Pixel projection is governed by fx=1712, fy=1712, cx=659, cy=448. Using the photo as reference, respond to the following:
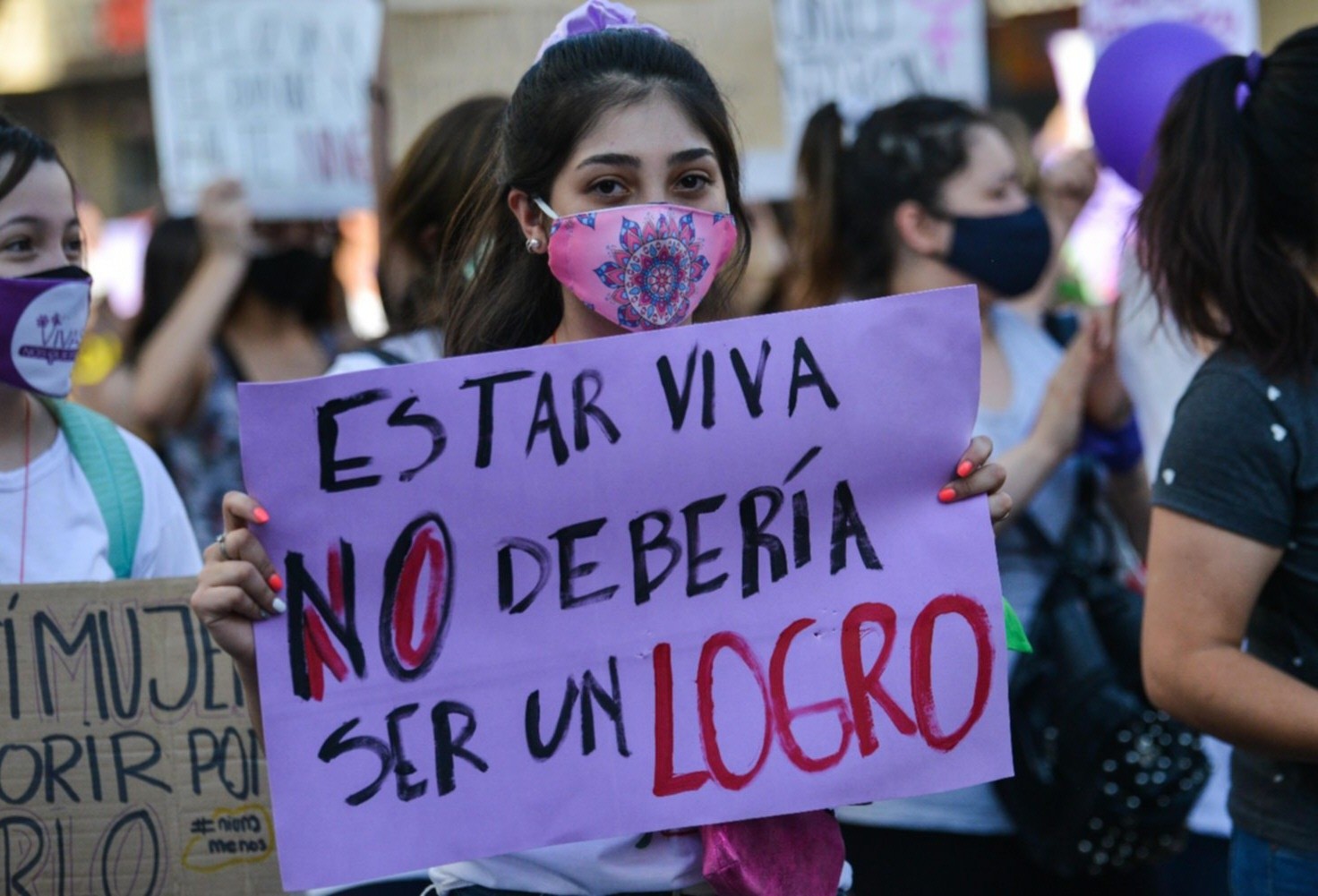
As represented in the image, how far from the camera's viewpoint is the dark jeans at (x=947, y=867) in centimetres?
336

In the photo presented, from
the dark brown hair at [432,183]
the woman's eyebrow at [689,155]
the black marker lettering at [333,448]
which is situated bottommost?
the black marker lettering at [333,448]

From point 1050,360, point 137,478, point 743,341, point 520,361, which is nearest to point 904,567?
point 743,341

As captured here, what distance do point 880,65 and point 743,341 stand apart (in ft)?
11.3

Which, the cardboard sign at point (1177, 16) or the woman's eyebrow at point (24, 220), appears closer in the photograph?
the woman's eyebrow at point (24, 220)

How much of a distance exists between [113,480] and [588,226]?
0.95m

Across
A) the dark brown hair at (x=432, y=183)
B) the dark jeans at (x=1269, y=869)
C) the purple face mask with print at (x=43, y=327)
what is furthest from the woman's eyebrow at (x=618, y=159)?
the dark jeans at (x=1269, y=869)

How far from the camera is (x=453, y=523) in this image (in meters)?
1.98

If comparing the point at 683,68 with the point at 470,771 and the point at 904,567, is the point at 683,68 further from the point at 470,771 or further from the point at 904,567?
the point at 470,771

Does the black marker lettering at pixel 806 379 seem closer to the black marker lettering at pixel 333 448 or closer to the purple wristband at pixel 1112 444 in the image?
the black marker lettering at pixel 333 448

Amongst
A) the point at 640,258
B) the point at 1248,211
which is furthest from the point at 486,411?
the point at 1248,211

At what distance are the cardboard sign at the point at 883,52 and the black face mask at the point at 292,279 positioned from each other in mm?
1492

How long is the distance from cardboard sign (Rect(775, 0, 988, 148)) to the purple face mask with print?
3.02 metres

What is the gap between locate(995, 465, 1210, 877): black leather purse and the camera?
321 cm

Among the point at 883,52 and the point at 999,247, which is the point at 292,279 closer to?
the point at 883,52
